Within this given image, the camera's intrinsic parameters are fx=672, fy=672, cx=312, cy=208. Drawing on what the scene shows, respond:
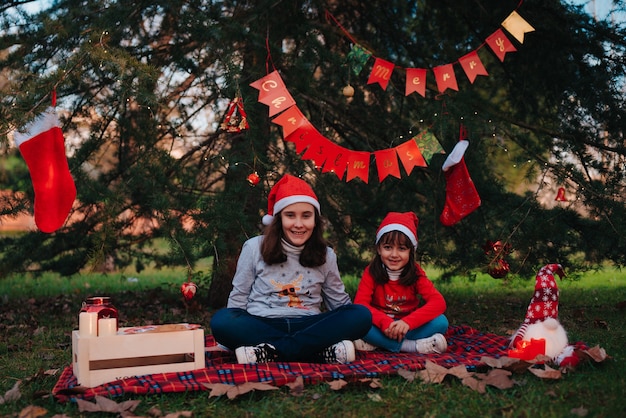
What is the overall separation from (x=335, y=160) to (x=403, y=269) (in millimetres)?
964

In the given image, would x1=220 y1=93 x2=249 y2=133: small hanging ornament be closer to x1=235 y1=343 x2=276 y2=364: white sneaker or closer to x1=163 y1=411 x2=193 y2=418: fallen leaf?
x1=235 y1=343 x2=276 y2=364: white sneaker

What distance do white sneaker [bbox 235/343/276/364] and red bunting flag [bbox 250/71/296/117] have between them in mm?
1667

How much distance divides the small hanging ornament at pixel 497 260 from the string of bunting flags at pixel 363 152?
73 centimetres

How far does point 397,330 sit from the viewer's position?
3877 millimetres

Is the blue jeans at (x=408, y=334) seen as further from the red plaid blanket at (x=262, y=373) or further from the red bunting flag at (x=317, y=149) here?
the red bunting flag at (x=317, y=149)

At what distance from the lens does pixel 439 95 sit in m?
5.06

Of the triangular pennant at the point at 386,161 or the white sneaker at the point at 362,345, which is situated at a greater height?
the triangular pennant at the point at 386,161

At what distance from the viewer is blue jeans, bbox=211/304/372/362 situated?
11.9ft

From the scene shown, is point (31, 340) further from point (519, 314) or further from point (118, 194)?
point (519, 314)

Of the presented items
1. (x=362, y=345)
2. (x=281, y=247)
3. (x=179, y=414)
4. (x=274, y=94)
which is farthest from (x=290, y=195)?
(x=179, y=414)

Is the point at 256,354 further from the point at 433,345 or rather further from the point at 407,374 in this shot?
the point at 433,345

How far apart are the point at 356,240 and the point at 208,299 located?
4.95ft

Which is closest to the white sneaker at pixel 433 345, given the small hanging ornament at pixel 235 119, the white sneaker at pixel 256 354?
the white sneaker at pixel 256 354

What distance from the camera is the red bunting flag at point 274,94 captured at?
452 cm
